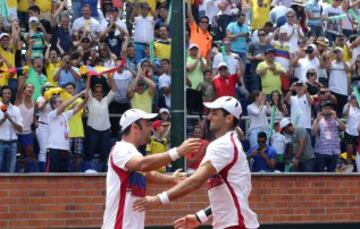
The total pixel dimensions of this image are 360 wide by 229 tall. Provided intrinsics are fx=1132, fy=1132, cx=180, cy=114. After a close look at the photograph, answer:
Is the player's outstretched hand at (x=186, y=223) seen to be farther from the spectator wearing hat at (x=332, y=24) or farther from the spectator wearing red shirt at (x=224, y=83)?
the spectator wearing hat at (x=332, y=24)

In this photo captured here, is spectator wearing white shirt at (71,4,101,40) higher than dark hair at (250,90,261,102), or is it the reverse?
spectator wearing white shirt at (71,4,101,40)

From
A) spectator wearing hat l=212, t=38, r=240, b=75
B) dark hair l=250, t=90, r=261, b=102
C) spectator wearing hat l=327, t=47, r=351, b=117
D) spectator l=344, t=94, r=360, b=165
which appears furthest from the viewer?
spectator wearing hat l=327, t=47, r=351, b=117

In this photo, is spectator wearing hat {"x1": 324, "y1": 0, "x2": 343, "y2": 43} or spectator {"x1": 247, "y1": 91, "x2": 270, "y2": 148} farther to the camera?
spectator wearing hat {"x1": 324, "y1": 0, "x2": 343, "y2": 43}

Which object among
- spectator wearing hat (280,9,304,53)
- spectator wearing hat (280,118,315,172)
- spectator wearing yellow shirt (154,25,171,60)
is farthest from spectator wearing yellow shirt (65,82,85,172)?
spectator wearing hat (280,9,304,53)

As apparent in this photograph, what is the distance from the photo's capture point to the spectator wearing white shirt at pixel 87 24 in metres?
20.5

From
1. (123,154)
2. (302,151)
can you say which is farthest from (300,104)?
(123,154)

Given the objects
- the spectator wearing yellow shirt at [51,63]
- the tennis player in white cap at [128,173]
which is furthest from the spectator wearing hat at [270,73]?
the tennis player in white cap at [128,173]

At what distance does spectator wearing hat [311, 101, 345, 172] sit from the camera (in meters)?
19.0

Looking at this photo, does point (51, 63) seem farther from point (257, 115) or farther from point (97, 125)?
point (257, 115)

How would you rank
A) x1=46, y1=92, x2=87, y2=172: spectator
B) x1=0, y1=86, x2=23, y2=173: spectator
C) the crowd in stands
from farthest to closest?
the crowd in stands < x1=46, y1=92, x2=87, y2=172: spectator < x1=0, y1=86, x2=23, y2=173: spectator

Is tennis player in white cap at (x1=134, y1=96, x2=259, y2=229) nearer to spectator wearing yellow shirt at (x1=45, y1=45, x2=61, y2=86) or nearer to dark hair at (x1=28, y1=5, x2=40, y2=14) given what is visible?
spectator wearing yellow shirt at (x1=45, y1=45, x2=61, y2=86)

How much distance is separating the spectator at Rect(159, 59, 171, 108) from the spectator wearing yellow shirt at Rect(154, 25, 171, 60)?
1.86 feet

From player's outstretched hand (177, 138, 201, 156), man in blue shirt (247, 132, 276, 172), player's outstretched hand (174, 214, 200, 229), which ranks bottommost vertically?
man in blue shirt (247, 132, 276, 172)

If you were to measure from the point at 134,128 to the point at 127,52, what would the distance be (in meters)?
9.41
